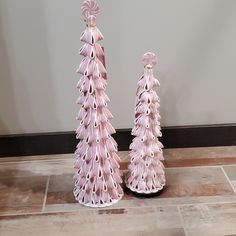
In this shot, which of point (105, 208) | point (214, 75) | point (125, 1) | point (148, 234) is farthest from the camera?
point (214, 75)

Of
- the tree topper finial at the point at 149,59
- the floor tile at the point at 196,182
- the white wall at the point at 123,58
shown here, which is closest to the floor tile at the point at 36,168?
the white wall at the point at 123,58

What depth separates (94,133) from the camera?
108 centimetres

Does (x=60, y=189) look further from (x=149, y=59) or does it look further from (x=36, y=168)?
(x=149, y=59)

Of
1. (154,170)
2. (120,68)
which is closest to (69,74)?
(120,68)

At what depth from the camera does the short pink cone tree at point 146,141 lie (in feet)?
3.57

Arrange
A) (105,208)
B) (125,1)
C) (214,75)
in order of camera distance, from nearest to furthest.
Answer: (105,208), (125,1), (214,75)

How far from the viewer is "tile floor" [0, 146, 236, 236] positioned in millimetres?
1063

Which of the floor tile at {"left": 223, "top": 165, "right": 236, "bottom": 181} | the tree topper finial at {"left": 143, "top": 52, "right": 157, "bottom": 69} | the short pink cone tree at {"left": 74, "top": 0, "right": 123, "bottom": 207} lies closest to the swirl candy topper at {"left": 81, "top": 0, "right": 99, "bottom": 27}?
the short pink cone tree at {"left": 74, "top": 0, "right": 123, "bottom": 207}

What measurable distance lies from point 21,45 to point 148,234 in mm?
754

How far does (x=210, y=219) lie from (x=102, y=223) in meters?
0.32

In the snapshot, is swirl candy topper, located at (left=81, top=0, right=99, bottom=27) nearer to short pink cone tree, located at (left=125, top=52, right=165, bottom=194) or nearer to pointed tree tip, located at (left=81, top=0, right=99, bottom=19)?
pointed tree tip, located at (left=81, top=0, right=99, bottom=19)

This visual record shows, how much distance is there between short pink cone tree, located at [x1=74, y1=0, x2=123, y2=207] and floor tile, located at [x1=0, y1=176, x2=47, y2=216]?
0.44ft

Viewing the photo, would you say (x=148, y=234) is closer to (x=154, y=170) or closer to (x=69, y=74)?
(x=154, y=170)

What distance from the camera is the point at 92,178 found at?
1.13 metres
